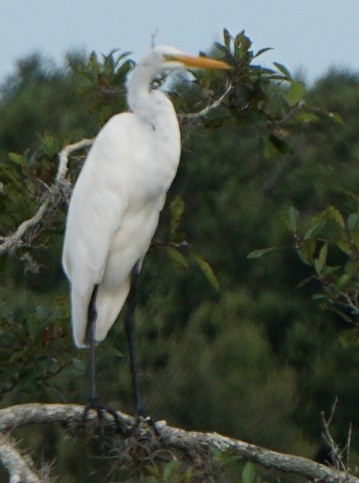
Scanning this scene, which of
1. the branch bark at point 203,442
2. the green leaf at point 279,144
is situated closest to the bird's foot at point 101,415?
the branch bark at point 203,442

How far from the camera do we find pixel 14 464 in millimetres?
2631

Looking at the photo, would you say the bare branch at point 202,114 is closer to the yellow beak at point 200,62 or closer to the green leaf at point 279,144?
the yellow beak at point 200,62

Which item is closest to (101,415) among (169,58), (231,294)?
(169,58)

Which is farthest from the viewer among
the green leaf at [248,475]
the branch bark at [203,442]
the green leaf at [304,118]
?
the green leaf at [304,118]

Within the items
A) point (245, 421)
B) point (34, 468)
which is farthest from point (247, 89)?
point (245, 421)

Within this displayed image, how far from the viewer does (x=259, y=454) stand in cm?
295

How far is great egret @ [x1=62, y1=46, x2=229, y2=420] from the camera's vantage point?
354 centimetres

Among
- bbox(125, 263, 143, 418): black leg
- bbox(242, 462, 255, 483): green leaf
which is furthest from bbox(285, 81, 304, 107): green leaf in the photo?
bbox(242, 462, 255, 483): green leaf

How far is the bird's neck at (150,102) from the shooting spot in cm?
354

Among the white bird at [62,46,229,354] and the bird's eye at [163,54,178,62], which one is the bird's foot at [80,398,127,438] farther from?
the bird's eye at [163,54,178,62]

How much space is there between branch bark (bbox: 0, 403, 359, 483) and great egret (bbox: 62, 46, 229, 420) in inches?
21.6

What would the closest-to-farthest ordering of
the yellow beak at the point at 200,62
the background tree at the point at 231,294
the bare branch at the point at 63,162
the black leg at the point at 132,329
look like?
the bare branch at the point at 63,162
the yellow beak at the point at 200,62
the black leg at the point at 132,329
the background tree at the point at 231,294

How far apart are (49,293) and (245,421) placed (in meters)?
1.65

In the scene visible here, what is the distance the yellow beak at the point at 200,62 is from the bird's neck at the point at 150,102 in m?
0.10
